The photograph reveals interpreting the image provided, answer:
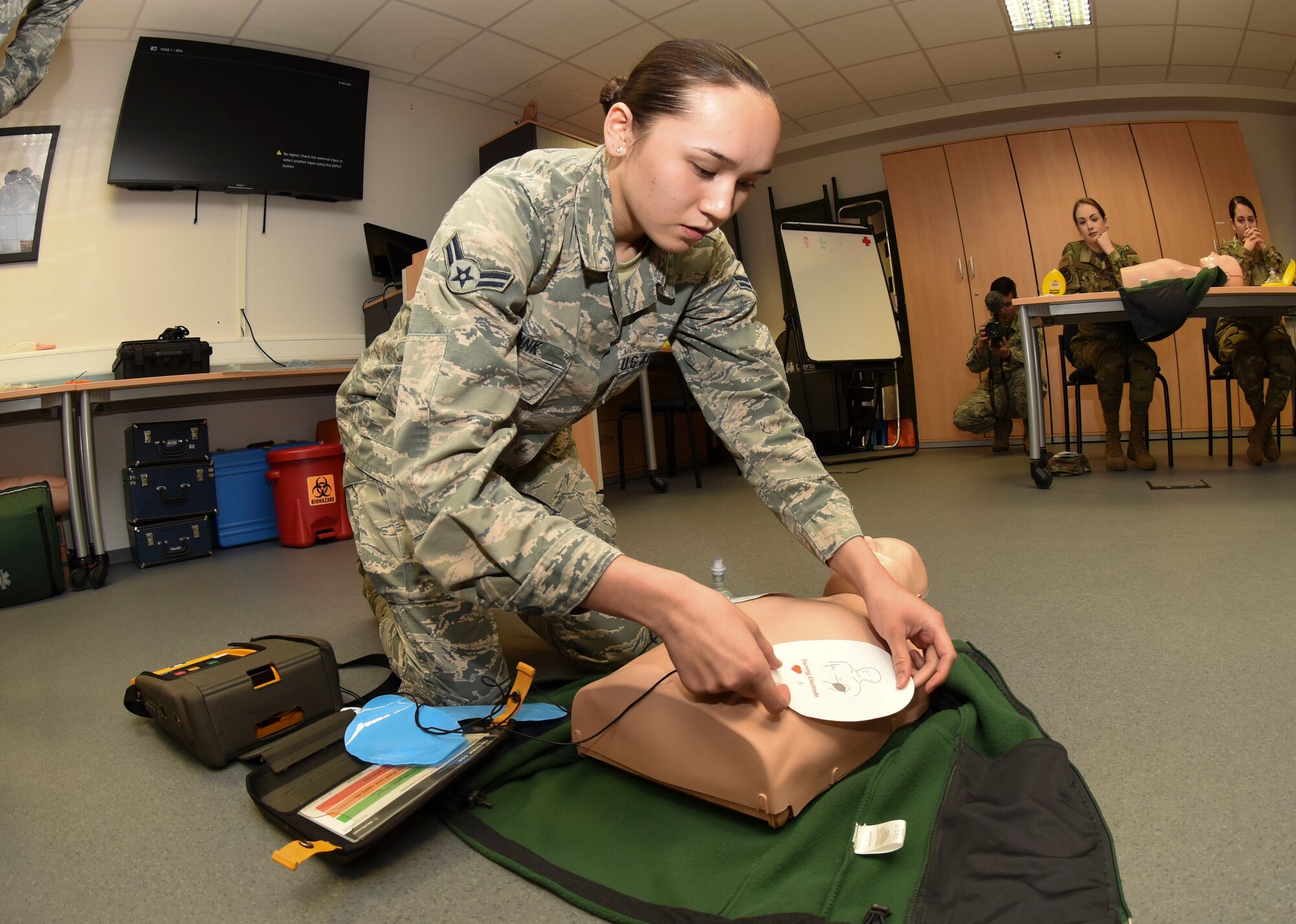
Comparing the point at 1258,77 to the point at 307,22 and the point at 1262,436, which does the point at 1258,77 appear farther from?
the point at 307,22

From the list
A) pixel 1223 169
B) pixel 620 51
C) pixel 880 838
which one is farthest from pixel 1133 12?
pixel 880 838

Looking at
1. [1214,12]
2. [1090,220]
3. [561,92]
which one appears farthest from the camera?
[561,92]

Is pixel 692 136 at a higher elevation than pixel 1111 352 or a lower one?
higher

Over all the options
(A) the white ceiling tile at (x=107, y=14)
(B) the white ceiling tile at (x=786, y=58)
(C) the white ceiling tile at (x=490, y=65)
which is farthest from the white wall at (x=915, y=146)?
(A) the white ceiling tile at (x=107, y=14)

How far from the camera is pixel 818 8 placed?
4.09 meters

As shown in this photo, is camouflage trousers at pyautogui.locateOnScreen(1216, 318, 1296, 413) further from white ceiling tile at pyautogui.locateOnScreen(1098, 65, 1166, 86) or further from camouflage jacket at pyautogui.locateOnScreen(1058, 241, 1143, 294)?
white ceiling tile at pyautogui.locateOnScreen(1098, 65, 1166, 86)

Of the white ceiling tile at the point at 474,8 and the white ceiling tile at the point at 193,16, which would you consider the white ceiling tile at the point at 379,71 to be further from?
the white ceiling tile at the point at 474,8

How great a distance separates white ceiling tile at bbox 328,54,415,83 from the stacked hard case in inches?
89.6

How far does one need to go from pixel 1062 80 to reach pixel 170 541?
6.19 m

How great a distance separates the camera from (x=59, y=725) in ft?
4.54

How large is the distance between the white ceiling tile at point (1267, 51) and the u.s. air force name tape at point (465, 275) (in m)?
5.68

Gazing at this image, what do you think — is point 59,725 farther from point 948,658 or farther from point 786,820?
point 948,658

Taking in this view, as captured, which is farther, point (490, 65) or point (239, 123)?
point (490, 65)

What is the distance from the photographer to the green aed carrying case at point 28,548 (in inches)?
99.9
